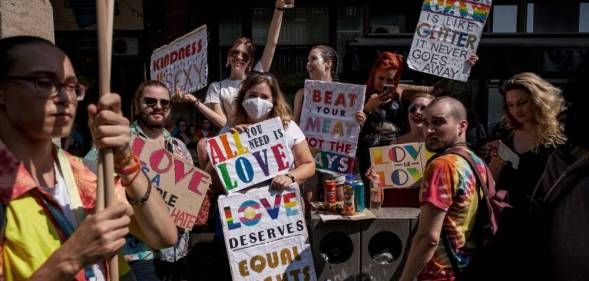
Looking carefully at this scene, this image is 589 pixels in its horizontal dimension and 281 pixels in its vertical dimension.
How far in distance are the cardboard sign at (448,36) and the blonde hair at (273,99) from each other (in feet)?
6.44

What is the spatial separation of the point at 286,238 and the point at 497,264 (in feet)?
7.18

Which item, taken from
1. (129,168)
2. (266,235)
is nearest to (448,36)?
(266,235)

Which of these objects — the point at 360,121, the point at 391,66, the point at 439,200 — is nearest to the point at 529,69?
the point at 391,66

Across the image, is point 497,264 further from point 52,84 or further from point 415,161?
point 415,161

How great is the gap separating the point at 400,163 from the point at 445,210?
63.8 inches

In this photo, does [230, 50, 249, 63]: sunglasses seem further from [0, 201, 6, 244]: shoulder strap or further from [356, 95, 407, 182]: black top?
[0, 201, 6, 244]: shoulder strap

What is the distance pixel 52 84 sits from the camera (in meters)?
1.48

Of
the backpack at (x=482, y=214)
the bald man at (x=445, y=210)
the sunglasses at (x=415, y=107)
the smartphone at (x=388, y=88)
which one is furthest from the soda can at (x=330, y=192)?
the backpack at (x=482, y=214)

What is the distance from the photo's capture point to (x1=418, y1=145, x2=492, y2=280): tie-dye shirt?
2.56 metres

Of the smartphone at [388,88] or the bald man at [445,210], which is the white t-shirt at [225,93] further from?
the bald man at [445,210]

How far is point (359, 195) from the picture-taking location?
398 centimetres

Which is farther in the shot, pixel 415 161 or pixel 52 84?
pixel 415 161

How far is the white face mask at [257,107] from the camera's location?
147 inches

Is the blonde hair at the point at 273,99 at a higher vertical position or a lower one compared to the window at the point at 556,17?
lower
